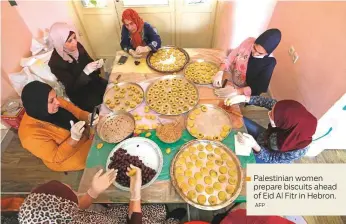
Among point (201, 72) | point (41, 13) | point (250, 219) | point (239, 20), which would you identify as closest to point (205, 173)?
point (250, 219)

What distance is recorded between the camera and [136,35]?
9.10 feet

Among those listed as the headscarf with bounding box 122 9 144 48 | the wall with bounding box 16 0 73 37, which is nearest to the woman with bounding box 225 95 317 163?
the headscarf with bounding box 122 9 144 48

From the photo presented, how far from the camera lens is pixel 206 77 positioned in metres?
2.30

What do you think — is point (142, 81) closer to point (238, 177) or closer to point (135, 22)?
point (135, 22)

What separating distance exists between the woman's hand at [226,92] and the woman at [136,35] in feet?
3.14

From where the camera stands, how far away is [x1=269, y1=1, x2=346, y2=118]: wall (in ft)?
6.97

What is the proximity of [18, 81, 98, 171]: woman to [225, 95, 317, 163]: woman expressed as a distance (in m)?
1.51

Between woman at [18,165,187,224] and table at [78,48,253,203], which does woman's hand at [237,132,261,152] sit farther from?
woman at [18,165,187,224]

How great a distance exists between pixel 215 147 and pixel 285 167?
0.53 meters

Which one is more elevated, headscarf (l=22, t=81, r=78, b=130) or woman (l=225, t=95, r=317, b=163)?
headscarf (l=22, t=81, r=78, b=130)

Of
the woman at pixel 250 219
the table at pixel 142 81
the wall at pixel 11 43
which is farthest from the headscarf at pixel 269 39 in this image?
the wall at pixel 11 43

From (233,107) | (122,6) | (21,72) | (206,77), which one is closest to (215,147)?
(233,107)

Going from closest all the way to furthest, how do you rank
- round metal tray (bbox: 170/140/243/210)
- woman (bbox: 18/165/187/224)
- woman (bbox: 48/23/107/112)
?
1. woman (bbox: 18/165/187/224)
2. round metal tray (bbox: 170/140/243/210)
3. woman (bbox: 48/23/107/112)

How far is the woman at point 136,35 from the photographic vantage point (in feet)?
8.50
